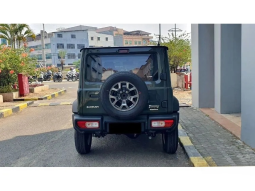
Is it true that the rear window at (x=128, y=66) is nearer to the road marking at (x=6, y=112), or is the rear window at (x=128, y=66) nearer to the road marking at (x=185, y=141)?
the road marking at (x=185, y=141)

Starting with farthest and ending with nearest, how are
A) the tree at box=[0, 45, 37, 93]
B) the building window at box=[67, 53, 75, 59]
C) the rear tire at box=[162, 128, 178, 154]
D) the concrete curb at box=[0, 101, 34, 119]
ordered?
the building window at box=[67, 53, 75, 59] < the tree at box=[0, 45, 37, 93] < the concrete curb at box=[0, 101, 34, 119] < the rear tire at box=[162, 128, 178, 154]

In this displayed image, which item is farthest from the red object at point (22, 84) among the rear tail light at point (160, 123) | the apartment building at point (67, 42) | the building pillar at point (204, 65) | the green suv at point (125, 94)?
the apartment building at point (67, 42)

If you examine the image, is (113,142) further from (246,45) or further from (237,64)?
(237,64)

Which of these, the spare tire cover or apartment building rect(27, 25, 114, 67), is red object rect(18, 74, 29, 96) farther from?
apartment building rect(27, 25, 114, 67)

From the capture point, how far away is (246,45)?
4949mm

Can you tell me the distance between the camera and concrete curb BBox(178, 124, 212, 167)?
13.7 feet

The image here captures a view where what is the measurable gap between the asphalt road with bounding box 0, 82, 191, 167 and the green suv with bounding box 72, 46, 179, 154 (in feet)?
1.23

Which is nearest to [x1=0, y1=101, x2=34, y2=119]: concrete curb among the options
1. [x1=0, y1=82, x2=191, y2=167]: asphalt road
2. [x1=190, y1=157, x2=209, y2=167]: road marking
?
[x1=0, y1=82, x2=191, y2=167]: asphalt road

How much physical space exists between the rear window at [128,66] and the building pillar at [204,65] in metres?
4.76

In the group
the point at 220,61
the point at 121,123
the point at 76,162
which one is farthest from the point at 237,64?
the point at 76,162

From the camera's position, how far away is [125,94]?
4160 mm

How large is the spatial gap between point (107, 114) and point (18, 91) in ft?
33.3

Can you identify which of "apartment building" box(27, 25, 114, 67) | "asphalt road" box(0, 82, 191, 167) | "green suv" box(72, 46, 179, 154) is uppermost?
"apartment building" box(27, 25, 114, 67)

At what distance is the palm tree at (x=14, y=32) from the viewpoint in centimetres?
2442
